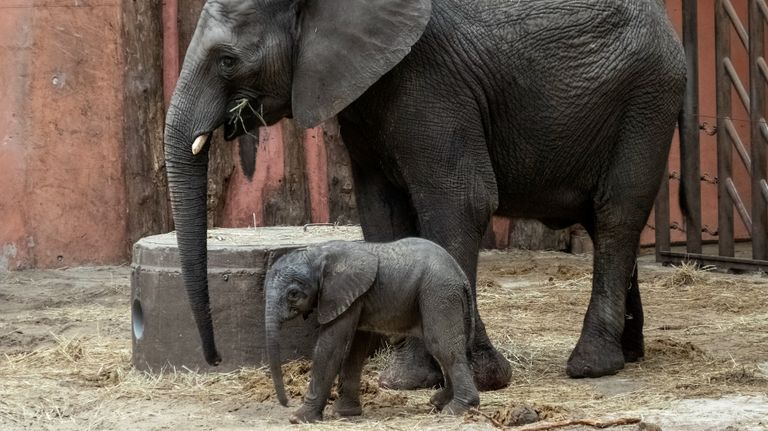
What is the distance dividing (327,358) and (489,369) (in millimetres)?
1160

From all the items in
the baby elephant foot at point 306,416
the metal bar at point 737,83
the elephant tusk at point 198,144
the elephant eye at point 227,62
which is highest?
the metal bar at point 737,83

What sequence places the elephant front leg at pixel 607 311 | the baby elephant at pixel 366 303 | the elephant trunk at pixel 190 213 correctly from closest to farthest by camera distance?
1. the baby elephant at pixel 366 303
2. the elephant trunk at pixel 190 213
3. the elephant front leg at pixel 607 311

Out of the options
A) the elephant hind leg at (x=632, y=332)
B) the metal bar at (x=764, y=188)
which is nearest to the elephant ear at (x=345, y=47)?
the elephant hind leg at (x=632, y=332)

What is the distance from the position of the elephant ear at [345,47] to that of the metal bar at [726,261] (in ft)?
19.7

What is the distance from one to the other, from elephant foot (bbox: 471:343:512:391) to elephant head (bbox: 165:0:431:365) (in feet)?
3.91

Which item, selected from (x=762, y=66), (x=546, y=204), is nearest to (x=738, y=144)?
(x=762, y=66)

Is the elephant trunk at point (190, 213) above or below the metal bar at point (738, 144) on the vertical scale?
below

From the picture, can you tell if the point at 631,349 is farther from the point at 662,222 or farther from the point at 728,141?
the point at 662,222

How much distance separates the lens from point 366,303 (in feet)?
18.6

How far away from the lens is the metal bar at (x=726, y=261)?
11.4 metres

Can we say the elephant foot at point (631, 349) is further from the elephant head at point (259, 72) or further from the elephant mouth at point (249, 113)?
the elephant mouth at point (249, 113)

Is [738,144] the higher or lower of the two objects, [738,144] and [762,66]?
the lower

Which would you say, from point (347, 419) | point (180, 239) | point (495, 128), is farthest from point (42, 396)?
point (495, 128)

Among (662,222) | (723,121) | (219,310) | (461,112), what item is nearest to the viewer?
(461,112)
